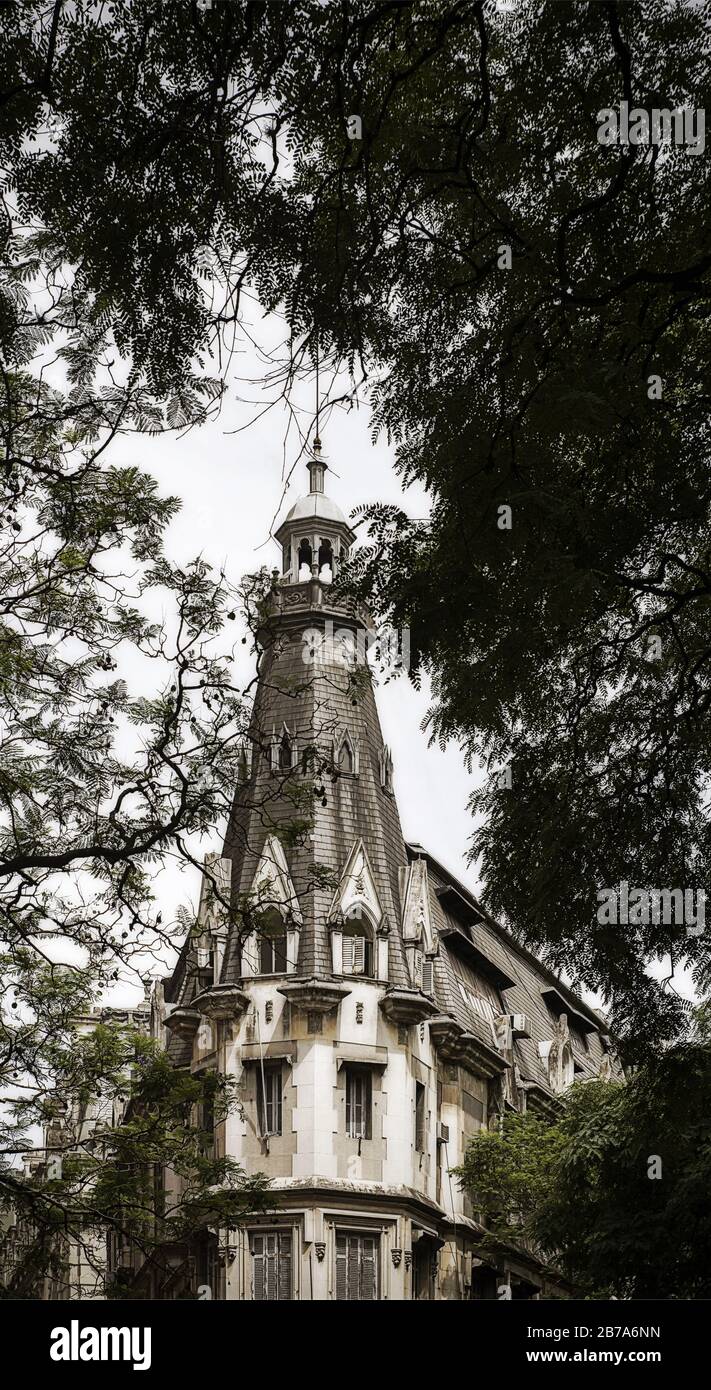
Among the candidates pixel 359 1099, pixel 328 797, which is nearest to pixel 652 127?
pixel 328 797

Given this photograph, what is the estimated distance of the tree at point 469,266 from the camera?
378 inches

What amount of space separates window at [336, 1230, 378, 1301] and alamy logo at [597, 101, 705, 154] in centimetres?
3505

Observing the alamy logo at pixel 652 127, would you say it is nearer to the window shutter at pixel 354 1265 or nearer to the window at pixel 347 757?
the window shutter at pixel 354 1265

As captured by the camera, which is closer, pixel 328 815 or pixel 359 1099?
pixel 359 1099

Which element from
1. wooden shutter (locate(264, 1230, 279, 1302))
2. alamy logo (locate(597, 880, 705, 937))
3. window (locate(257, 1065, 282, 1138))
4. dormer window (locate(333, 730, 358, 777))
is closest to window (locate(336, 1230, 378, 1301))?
wooden shutter (locate(264, 1230, 279, 1302))

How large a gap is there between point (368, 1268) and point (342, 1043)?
17.4 ft

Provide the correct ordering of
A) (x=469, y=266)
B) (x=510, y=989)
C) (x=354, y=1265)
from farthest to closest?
(x=510, y=989) → (x=354, y=1265) → (x=469, y=266)

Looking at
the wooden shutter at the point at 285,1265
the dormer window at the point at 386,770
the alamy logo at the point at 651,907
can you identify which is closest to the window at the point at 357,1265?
the wooden shutter at the point at 285,1265

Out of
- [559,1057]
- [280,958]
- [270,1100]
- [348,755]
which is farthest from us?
[559,1057]

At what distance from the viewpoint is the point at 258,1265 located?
40.9 metres

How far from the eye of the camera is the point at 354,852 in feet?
147

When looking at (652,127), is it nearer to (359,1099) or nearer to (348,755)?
(359,1099)
